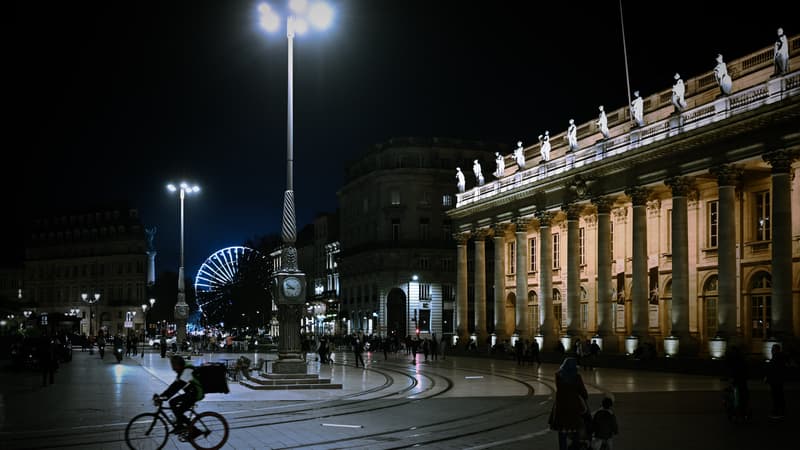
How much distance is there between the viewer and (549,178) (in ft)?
192

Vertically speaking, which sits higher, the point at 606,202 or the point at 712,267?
the point at 606,202

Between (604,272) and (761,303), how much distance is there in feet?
32.6

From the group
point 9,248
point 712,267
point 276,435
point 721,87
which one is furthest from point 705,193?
point 9,248

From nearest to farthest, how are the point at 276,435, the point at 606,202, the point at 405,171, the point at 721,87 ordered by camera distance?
the point at 276,435, the point at 721,87, the point at 606,202, the point at 405,171

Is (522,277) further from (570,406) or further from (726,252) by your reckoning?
(570,406)

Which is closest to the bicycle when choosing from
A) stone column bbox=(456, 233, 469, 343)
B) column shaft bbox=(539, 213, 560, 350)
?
column shaft bbox=(539, 213, 560, 350)

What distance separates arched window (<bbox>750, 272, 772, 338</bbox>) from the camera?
1763 inches

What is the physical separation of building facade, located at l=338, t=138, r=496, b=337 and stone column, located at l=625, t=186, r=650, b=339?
1825 inches

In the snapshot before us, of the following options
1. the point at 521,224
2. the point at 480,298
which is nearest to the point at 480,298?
the point at 480,298

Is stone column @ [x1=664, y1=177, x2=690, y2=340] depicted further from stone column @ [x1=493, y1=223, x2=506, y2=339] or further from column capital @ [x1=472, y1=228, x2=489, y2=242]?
column capital @ [x1=472, y1=228, x2=489, y2=242]

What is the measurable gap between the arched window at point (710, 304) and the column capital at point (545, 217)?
1289 cm

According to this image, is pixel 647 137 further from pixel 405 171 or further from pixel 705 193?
pixel 405 171

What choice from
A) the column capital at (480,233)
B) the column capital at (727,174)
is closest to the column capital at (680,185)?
the column capital at (727,174)

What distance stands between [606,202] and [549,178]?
6.35 meters
